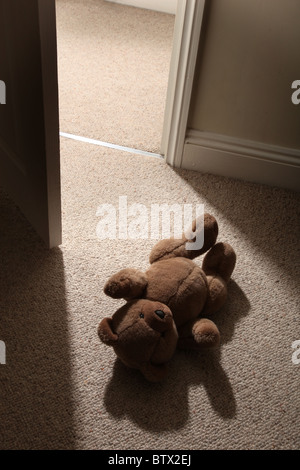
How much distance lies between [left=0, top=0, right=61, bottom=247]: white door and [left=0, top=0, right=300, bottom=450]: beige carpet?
0.29 ft

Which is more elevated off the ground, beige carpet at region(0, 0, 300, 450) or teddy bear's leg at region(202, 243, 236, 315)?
teddy bear's leg at region(202, 243, 236, 315)

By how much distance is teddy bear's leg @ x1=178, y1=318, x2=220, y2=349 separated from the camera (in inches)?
42.4

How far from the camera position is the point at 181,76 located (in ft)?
4.89

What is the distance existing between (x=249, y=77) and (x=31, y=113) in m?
0.63

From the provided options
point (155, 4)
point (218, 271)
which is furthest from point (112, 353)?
point (155, 4)

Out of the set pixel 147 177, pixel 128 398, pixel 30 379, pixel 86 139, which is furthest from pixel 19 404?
pixel 86 139

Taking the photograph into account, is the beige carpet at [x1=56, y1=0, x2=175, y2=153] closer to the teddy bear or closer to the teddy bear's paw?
the teddy bear

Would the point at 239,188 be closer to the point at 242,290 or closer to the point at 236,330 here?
the point at 242,290

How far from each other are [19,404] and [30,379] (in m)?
0.06

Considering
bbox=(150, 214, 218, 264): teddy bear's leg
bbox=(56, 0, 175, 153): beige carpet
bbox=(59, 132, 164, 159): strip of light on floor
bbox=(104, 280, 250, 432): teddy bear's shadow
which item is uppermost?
bbox=(150, 214, 218, 264): teddy bear's leg

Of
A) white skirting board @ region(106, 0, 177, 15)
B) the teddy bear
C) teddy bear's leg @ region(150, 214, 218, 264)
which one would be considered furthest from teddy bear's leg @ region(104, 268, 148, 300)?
white skirting board @ region(106, 0, 177, 15)

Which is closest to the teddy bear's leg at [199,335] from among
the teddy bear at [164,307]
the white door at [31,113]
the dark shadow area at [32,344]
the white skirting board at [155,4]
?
the teddy bear at [164,307]

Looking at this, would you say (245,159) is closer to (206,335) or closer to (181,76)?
(181,76)

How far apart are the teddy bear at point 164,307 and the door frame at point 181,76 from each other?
47cm
